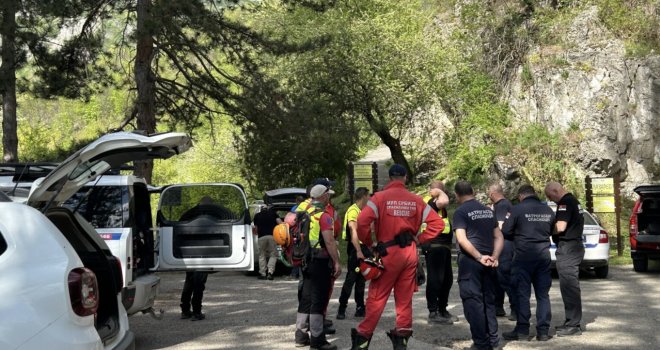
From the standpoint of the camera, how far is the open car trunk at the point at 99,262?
5.59m

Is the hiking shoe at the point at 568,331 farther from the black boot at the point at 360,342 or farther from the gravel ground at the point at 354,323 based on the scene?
the black boot at the point at 360,342

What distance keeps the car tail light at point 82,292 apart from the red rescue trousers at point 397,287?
3.79 metres

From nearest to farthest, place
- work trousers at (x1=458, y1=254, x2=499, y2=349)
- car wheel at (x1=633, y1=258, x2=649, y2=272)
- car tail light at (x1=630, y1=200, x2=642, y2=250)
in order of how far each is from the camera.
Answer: work trousers at (x1=458, y1=254, x2=499, y2=349)
car tail light at (x1=630, y1=200, x2=642, y2=250)
car wheel at (x1=633, y1=258, x2=649, y2=272)

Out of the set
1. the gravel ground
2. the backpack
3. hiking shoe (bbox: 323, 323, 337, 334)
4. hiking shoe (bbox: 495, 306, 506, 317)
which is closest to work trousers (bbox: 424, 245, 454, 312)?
the gravel ground

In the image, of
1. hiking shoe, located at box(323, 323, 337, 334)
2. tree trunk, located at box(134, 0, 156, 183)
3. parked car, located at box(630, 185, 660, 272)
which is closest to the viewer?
hiking shoe, located at box(323, 323, 337, 334)

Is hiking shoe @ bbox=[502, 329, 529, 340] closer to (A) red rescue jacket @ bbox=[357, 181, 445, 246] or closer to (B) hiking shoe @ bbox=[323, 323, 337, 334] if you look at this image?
(B) hiking shoe @ bbox=[323, 323, 337, 334]

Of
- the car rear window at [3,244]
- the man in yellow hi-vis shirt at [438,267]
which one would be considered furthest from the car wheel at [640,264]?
the car rear window at [3,244]

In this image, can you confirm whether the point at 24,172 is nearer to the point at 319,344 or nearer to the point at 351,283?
the point at 319,344

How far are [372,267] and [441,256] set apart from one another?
3.32 m

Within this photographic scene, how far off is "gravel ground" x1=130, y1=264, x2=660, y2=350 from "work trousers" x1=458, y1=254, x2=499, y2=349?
59 centimetres

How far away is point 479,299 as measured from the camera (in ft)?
28.3

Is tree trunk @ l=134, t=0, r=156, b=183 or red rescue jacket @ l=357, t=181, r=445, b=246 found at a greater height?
tree trunk @ l=134, t=0, r=156, b=183

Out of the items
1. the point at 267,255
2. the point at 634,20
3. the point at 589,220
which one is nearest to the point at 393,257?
the point at 589,220

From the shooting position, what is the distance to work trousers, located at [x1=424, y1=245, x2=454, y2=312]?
1081 cm
